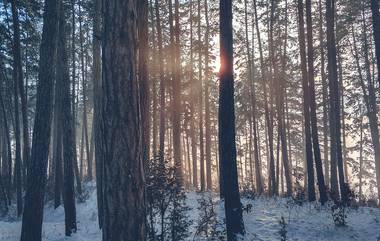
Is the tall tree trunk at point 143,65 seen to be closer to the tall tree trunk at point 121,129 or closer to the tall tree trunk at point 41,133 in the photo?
the tall tree trunk at point 41,133

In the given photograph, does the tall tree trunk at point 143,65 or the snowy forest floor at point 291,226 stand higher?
the tall tree trunk at point 143,65

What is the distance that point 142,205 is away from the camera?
483 centimetres

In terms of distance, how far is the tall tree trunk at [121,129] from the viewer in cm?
473

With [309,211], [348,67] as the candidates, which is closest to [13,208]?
[309,211]

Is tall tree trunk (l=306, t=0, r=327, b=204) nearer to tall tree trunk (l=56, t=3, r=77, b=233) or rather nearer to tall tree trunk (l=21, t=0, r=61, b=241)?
tall tree trunk (l=56, t=3, r=77, b=233)

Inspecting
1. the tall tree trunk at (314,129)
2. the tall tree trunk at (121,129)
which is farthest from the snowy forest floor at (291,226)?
the tall tree trunk at (121,129)

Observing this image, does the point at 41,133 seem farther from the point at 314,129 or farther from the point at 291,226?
the point at 314,129

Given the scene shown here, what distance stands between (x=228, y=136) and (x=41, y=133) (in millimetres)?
4793

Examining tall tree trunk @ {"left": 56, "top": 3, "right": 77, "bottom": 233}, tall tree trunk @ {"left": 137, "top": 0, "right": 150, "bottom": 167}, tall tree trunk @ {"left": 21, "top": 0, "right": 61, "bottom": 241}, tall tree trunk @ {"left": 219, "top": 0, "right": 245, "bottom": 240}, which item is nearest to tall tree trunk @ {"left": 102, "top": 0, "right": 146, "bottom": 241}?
tall tree trunk @ {"left": 137, "top": 0, "right": 150, "bottom": 167}

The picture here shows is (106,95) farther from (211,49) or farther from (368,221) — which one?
(211,49)

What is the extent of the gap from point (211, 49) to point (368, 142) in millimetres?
17551

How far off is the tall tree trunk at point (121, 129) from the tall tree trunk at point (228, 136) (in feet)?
19.8

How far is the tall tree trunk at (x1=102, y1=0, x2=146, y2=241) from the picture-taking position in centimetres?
473

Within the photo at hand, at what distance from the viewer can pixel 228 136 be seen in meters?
10.7
